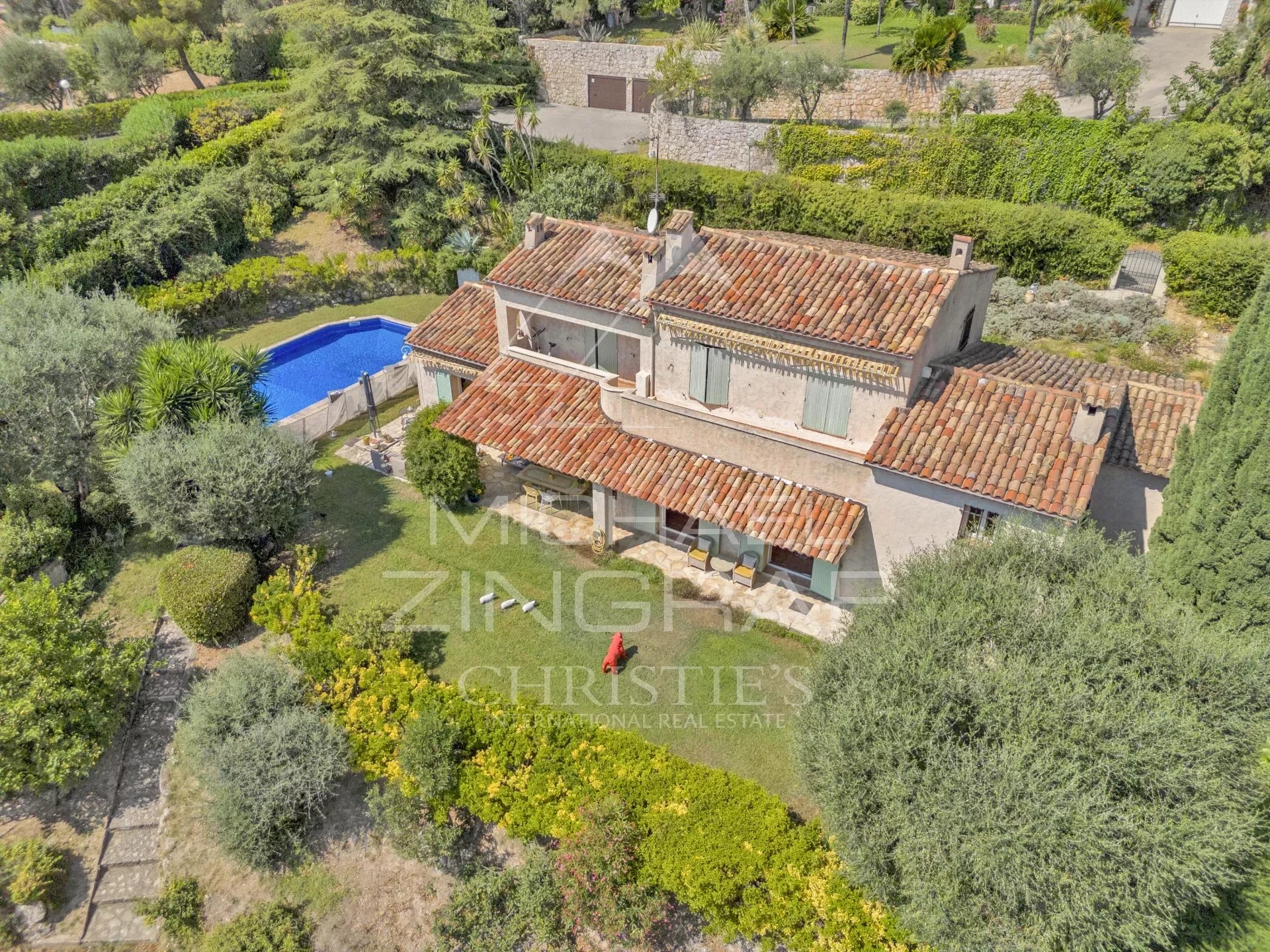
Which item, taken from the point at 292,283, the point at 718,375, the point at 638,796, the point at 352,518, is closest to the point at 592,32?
the point at 292,283

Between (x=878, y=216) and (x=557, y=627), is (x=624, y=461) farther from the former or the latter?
(x=878, y=216)

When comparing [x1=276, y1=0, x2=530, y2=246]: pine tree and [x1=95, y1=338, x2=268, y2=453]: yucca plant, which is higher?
[x1=276, y1=0, x2=530, y2=246]: pine tree

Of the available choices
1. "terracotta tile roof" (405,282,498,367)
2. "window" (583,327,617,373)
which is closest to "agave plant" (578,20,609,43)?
"terracotta tile roof" (405,282,498,367)

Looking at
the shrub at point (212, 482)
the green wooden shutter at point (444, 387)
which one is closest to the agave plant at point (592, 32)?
the green wooden shutter at point (444, 387)

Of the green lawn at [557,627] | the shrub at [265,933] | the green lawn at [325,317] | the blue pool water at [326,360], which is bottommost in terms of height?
the shrub at [265,933]

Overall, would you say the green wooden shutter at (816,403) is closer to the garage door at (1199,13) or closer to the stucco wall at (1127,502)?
the stucco wall at (1127,502)

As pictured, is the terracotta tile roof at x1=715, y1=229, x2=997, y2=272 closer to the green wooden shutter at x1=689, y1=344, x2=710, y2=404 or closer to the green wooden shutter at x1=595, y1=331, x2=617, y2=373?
the green wooden shutter at x1=689, y1=344, x2=710, y2=404

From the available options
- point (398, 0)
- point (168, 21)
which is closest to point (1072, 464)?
point (398, 0)
